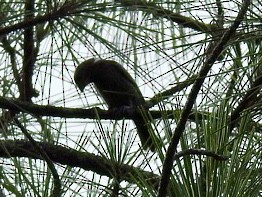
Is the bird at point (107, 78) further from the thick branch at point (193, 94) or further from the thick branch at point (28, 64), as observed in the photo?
the thick branch at point (193, 94)

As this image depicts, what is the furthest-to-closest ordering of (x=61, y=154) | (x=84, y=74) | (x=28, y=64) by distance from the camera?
(x=84, y=74) < (x=28, y=64) < (x=61, y=154)

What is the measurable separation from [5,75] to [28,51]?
0.21 m

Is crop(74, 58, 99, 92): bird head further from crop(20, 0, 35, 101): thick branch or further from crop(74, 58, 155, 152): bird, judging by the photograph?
crop(20, 0, 35, 101): thick branch

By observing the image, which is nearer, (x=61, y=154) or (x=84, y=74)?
(x=61, y=154)

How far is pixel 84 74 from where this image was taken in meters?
3.62

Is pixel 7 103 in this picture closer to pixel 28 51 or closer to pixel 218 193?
pixel 28 51

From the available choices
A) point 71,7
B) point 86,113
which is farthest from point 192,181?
point 86,113

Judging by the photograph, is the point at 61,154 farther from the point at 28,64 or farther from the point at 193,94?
the point at 193,94

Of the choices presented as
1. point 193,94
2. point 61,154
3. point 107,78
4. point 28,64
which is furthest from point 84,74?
point 193,94

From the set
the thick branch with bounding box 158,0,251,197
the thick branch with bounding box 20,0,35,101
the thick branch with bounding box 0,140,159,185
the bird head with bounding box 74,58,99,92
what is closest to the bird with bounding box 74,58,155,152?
the bird head with bounding box 74,58,99,92

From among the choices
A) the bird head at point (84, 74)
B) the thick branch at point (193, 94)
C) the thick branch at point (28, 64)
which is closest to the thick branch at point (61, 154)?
the thick branch at point (28, 64)

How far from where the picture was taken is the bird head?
11.7 ft

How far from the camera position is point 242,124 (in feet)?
5.37

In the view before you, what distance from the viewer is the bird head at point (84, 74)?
3568mm
